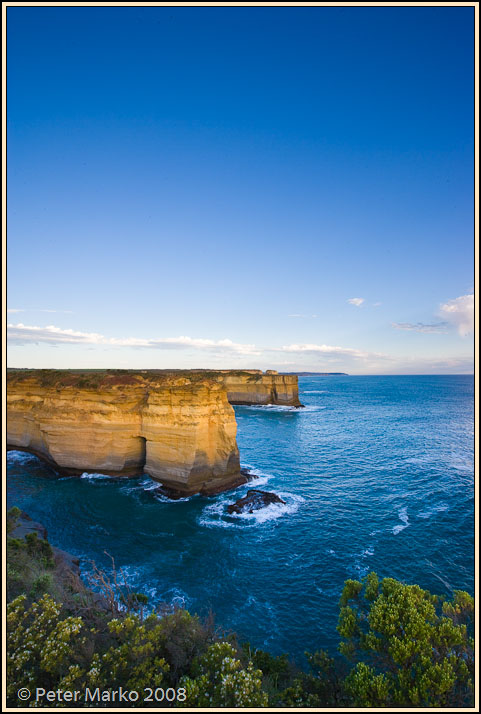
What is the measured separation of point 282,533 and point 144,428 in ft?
52.9

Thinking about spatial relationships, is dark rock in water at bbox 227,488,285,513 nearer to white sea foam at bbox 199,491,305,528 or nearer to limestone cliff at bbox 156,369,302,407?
white sea foam at bbox 199,491,305,528

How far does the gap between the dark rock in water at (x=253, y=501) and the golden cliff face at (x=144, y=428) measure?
323 cm

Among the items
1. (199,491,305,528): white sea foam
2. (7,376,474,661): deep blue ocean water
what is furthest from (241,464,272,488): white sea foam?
(199,491,305,528): white sea foam

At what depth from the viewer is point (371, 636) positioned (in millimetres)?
9609

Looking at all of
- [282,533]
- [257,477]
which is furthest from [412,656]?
[257,477]

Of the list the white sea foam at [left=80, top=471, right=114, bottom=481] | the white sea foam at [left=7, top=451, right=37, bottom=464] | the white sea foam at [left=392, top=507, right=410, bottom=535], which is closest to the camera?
the white sea foam at [left=392, top=507, right=410, bottom=535]

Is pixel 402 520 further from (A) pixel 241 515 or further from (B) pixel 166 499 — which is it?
(B) pixel 166 499

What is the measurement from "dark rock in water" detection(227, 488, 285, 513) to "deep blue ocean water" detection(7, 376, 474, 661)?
32.0 inches

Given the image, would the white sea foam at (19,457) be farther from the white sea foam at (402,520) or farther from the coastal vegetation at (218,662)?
the white sea foam at (402,520)

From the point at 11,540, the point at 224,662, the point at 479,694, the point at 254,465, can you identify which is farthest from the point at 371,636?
the point at 254,465

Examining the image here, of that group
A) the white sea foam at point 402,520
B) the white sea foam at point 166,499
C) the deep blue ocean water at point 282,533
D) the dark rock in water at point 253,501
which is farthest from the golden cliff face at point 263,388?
the white sea foam at point 166,499

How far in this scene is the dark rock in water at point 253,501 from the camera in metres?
26.4

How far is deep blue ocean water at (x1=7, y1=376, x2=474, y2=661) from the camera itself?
656 inches

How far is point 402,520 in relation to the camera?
24.6 m
